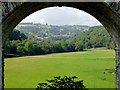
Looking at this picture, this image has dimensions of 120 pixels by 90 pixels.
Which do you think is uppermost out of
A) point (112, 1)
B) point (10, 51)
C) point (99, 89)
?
point (112, 1)

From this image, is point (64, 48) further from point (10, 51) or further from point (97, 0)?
point (97, 0)

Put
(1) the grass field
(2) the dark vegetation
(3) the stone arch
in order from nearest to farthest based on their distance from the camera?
(3) the stone arch → (1) the grass field → (2) the dark vegetation

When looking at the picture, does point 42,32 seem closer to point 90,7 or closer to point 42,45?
point 42,45

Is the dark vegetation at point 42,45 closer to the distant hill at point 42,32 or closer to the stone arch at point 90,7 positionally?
the stone arch at point 90,7

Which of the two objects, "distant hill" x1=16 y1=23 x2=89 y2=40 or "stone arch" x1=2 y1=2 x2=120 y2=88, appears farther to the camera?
"distant hill" x1=16 y1=23 x2=89 y2=40

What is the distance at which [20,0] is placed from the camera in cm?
252

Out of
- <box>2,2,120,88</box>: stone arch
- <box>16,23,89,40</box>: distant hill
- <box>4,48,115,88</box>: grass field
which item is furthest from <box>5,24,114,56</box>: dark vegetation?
<box>16,23,89,40</box>: distant hill

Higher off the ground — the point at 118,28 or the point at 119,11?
the point at 119,11

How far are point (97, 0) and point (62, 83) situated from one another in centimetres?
334

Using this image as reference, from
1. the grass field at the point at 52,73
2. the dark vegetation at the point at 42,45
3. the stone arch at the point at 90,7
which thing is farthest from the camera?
the dark vegetation at the point at 42,45

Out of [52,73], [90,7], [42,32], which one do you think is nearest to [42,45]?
[52,73]

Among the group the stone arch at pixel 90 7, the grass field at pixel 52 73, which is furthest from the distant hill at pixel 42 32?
the stone arch at pixel 90 7

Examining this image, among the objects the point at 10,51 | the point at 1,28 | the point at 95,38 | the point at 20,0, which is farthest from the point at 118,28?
the point at 95,38

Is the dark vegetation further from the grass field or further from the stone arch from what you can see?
the stone arch
